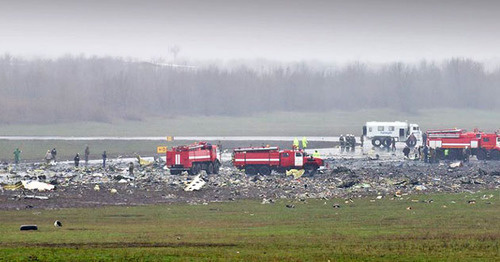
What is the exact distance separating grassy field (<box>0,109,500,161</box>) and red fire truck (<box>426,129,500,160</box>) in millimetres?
30155

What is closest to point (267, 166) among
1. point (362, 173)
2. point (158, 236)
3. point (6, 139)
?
point (362, 173)

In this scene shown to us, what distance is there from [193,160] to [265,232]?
1499 inches

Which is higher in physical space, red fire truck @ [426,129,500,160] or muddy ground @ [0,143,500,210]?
red fire truck @ [426,129,500,160]

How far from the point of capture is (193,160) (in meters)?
74.6

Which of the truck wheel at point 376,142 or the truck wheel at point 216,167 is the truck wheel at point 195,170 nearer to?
the truck wheel at point 216,167

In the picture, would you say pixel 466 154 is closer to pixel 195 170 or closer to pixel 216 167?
pixel 216 167

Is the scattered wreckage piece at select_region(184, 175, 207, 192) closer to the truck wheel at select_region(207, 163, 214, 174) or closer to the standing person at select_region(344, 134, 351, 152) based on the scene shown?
→ the truck wheel at select_region(207, 163, 214, 174)

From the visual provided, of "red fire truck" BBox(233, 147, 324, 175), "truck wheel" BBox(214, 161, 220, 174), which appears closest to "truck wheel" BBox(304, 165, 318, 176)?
"red fire truck" BBox(233, 147, 324, 175)

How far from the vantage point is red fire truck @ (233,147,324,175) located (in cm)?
7344

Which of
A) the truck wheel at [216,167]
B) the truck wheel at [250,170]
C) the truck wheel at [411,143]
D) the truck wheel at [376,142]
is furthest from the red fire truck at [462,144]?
the truck wheel at [216,167]

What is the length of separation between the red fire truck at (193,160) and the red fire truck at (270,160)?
1.76 m

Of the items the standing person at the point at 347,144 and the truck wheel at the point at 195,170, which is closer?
the truck wheel at the point at 195,170

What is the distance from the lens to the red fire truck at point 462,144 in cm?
9169

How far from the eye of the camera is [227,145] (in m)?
114
